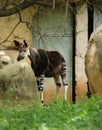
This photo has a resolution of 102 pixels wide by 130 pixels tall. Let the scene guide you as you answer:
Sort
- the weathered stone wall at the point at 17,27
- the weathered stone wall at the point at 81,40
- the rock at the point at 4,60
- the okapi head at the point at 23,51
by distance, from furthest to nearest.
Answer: the weathered stone wall at the point at 81,40 < the weathered stone wall at the point at 17,27 < the okapi head at the point at 23,51 < the rock at the point at 4,60

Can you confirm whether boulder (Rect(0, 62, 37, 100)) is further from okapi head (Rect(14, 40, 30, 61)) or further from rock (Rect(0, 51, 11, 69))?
okapi head (Rect(14, 40, 30, 61))

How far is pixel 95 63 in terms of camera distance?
9.80m

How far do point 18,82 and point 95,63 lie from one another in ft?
5.75

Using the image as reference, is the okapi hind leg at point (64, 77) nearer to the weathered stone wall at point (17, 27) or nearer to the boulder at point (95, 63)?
the weathered stone wall at point (17, 27)

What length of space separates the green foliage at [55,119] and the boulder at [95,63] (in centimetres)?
217

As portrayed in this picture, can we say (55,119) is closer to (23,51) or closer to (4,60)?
(4,60)

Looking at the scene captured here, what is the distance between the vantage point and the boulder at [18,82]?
10555mm

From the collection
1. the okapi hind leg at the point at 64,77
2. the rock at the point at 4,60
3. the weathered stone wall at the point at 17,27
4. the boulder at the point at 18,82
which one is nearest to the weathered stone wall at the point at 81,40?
the okapi hind leg at the point at 64,77

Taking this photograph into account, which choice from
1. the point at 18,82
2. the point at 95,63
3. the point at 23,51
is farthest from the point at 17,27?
the point at 95,63

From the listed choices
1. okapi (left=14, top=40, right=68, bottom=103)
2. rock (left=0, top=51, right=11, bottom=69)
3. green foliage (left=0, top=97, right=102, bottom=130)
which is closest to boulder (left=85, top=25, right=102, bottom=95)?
green foliage (left=0, top=97, right=102, bottom=130)

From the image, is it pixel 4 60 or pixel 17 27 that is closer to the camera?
pixel 4 60

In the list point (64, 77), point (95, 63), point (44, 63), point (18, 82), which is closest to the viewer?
point (95, 63)

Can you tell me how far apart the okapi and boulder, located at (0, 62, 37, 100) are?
1800mm

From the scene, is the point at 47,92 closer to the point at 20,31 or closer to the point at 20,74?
the point at 20,31
